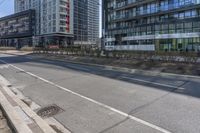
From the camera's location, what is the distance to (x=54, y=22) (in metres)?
102

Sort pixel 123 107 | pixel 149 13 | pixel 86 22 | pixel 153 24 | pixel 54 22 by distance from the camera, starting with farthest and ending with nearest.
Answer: pixel 86 22
pixel 54 22
pixel 149 13
pixel 153 24
pixel 123 107

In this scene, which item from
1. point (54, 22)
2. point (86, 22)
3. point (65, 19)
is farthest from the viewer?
point (86, 22)

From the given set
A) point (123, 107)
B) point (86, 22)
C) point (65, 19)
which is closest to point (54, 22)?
point (65, 19)

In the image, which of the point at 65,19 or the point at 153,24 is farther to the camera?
the point at 65,19

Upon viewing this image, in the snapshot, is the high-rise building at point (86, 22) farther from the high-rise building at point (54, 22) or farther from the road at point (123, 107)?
the road at point (123, 107)

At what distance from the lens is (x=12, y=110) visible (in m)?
6.47

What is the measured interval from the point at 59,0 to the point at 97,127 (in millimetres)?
104775

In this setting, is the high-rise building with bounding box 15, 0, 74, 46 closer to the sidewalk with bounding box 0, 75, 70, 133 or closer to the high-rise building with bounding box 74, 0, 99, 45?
the high-rise building with bounding box 74, 0, 99, 45

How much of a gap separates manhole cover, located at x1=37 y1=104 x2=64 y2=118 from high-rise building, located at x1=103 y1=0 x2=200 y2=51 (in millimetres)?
38114

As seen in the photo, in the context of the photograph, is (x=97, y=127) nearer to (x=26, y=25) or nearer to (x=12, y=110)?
(x=12, y=110)

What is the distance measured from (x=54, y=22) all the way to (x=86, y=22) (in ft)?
103

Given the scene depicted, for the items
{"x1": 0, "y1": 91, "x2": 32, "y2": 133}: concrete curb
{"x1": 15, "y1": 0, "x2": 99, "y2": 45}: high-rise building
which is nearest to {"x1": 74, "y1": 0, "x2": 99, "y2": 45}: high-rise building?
{"x1": 15, "y1": 0, "x2": 99, "y2": 45}: high-rise building

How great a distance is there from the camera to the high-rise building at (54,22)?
101562 mm

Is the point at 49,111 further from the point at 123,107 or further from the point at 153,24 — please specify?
the point at 153,24
